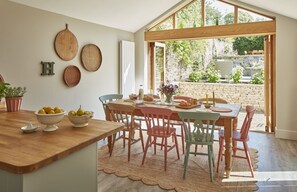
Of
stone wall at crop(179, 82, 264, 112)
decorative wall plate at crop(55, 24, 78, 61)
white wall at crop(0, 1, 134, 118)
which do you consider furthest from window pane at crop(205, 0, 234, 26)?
stone wall at crop(179, 82, 264, 112)

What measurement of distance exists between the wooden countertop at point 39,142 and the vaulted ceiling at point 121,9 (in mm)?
2512

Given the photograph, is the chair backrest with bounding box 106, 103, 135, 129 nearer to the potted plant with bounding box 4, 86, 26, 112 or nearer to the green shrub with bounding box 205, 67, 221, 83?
the potted plant with bounding box 4, 86, 26, 112

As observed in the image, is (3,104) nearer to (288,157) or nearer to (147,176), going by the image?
(147,176)

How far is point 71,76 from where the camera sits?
4.45 m

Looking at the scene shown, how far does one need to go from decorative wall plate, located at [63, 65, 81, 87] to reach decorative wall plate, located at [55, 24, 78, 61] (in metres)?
0.19

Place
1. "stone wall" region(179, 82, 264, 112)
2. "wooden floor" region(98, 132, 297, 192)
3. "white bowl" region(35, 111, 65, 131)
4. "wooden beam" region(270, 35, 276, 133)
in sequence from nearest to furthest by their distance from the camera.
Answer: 1. "white bowl" region(35, 111, 65, 131)
2. "wooden floor" region(98, 132, 297, 192)
3. "wooden beam" region(270, 35, 276, 133)
4. "stone wall" region(179, 82, 264, 112)

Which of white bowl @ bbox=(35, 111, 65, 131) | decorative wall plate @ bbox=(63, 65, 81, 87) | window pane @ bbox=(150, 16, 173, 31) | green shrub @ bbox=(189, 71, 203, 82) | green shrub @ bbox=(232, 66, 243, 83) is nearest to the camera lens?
white bowl @ bbox=(35, 111, 65, 131)

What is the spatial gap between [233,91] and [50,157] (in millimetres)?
7890

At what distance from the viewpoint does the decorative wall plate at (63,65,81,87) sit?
170 inches

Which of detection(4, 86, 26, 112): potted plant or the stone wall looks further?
the stone wall

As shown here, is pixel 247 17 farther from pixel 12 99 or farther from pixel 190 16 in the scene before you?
pixel 12 99

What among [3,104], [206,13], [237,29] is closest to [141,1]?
[206,13]

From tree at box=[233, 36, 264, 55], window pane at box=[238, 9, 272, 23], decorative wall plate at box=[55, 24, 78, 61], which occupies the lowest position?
decorative wall plate at box=[55, 24, 78, 61]

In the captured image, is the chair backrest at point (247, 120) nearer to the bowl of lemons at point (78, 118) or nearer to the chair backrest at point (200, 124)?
the chair backrest at point (200, 124)
